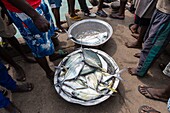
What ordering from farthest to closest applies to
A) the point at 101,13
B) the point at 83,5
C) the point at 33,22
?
the point at 101,13
the point at 83,5
the point at 33,22

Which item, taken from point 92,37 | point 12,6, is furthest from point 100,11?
point 12,6

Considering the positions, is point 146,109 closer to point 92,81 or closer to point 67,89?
point 92,81

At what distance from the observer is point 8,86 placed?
2.13m

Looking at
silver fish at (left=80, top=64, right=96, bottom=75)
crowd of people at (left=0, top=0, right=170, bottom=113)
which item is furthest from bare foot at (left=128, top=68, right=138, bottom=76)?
silver fish at (left=80, top=64, right=96, bottom=75)

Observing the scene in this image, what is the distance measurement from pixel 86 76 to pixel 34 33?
0.93m

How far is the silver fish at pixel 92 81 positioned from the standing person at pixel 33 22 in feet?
2.16

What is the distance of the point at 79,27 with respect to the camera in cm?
316

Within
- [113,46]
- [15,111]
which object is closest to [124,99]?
[113,46]

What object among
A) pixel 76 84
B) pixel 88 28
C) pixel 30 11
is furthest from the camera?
pixel 88 28

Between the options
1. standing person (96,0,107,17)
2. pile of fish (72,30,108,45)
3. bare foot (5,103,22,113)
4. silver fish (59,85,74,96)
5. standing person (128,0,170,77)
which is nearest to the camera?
standing person (128,0,170,77)

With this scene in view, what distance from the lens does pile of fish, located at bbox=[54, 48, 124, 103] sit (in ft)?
6.81

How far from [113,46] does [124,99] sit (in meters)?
1.14

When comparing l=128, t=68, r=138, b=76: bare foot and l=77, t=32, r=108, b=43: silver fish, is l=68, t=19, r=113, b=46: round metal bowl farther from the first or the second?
l=128, t=68, r=138, b=76: bare foot

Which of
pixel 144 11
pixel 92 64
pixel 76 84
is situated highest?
pixel 144 11
